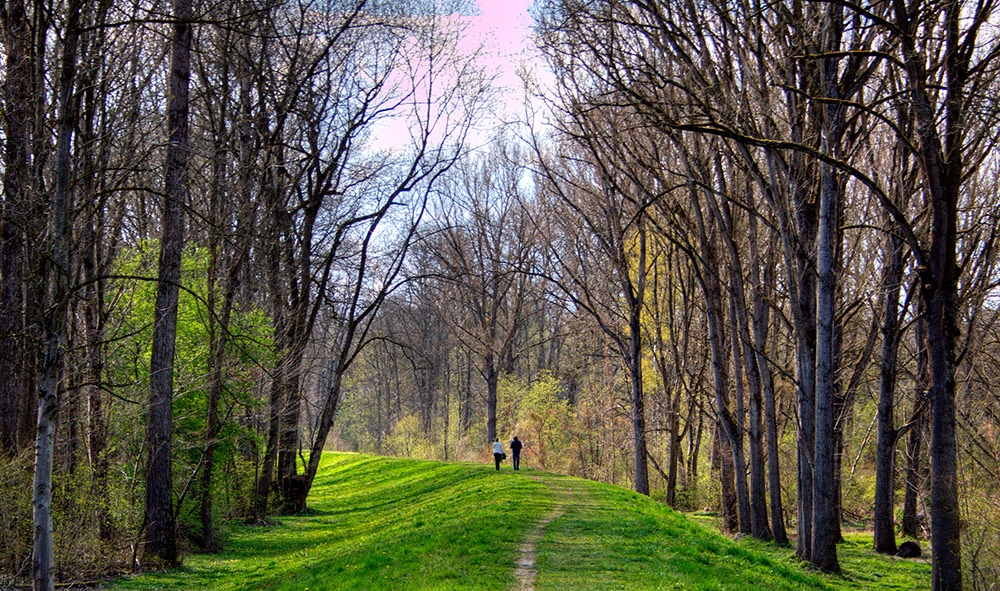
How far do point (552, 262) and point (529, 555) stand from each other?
22.8 metres

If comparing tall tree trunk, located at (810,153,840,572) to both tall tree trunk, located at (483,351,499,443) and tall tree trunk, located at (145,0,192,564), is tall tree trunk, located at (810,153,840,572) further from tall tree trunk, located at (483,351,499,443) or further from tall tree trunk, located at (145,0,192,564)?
tall tree trunk, located at (483,351,499,443)

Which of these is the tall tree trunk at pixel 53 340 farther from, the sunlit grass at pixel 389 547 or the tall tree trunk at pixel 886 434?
the tall tree trunk at pixel 886 434

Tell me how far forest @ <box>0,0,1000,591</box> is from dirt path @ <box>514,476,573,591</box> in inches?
184

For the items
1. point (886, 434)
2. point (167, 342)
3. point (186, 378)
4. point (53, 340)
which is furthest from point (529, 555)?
point (886, 434)

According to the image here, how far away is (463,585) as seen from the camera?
8.32 meters

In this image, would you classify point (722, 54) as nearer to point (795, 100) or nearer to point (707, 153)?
point (795, 100)

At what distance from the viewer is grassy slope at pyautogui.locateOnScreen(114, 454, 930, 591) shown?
29.8 feet

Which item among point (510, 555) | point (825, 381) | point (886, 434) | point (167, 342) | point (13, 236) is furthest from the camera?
point (886, 434)

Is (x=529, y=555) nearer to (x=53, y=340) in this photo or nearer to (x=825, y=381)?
(x=825, y=381)

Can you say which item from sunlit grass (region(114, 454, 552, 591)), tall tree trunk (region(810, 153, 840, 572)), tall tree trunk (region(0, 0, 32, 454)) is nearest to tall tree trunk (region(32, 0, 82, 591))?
tall tree trunk (region(0, 0, 32, 454))

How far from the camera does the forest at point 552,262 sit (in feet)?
30.9

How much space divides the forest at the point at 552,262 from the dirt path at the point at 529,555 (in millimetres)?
4669

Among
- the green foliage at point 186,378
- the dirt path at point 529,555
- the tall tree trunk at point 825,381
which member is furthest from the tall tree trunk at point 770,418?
the green foliage at point 186,378

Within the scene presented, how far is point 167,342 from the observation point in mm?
13359
